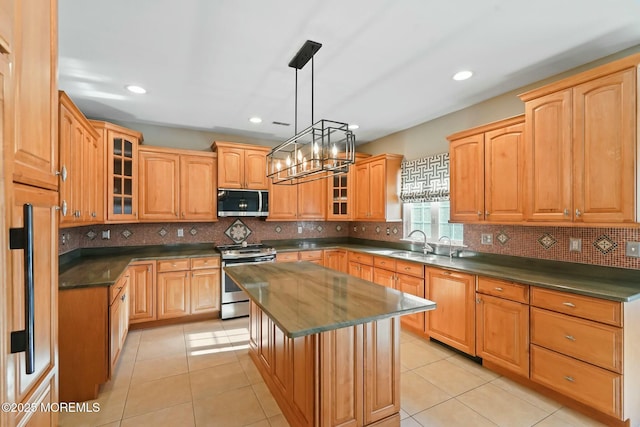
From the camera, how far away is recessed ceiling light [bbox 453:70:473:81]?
102 inches

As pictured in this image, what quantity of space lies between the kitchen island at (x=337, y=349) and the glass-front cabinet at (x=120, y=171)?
2338 millimetres

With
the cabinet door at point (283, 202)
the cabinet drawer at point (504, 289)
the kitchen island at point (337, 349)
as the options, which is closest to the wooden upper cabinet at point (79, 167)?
the kitchen island at point (337, 349)

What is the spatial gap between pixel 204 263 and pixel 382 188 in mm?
2685

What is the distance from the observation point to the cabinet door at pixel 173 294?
3652 mm

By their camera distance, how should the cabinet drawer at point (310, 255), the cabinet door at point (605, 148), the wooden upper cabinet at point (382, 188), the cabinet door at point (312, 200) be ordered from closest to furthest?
the cabinet door at point (605, 148)
the wooden upper cabinet at point (382, 188)
the cabinet drawer at point (310, 255)
the cabinet door at point (312, 200)

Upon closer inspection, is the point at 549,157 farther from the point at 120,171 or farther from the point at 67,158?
the point at 120,171

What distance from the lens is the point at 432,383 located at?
8.02ft

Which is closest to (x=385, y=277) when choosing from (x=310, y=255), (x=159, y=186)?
(x=310, y=255)

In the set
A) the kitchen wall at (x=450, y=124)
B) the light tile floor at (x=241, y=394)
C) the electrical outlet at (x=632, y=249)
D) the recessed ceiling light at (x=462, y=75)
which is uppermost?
the recessed ceiling light at (x=462, y=75)

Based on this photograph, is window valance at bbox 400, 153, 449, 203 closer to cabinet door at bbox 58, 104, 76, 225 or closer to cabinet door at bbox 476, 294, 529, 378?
cabinet door at bbox 476, 294, 529, 378

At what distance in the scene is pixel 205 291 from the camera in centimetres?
389

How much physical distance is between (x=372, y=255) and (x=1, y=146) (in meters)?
3.68

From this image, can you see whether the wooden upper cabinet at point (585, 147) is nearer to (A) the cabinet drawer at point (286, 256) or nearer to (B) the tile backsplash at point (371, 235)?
(B) the tile backsplash at point (371, 235)

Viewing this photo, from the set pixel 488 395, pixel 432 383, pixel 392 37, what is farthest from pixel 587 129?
pixel 432 383
